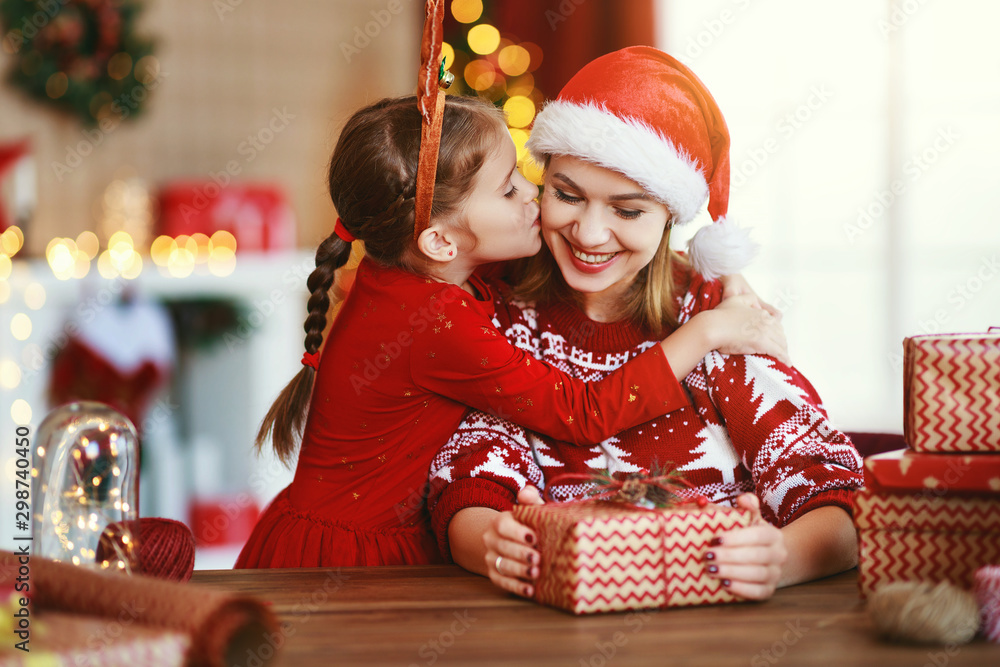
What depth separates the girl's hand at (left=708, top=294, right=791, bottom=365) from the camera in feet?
4.34

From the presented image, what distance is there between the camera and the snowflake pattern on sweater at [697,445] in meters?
1.24

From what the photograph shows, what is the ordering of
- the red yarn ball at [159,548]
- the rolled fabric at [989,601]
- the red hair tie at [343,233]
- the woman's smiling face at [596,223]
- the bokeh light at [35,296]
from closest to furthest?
the rolled fabric at [989,601], the red yarn ball at [159,548], the woman's smiling face at [596,223], the red hair tie at [343,233], the bokeh light at [35,296]

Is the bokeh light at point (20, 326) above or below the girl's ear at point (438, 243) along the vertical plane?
below

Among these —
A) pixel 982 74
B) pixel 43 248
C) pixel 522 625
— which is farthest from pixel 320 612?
pixel 43 248

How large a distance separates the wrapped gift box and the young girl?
0.40 meters

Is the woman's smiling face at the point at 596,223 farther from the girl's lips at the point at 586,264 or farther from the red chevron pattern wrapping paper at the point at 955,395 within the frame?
the red chevron pattern wrapping paper at the point at 955,395

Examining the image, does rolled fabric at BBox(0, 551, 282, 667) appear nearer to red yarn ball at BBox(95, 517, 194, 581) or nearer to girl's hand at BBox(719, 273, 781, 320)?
red yarn ball at BBox(95, 517, 194, 581)

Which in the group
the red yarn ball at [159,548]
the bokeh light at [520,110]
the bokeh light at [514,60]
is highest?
the bokeh light at [514,60]

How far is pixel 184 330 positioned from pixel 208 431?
40 cm

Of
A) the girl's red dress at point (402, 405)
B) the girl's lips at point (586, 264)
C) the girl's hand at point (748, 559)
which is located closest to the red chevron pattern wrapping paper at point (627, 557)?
the girl's hand at point (748, 559)

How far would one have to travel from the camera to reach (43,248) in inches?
143

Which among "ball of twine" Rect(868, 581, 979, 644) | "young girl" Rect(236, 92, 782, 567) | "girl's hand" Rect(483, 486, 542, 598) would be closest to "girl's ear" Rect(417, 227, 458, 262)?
"young girl" Rect(236, 92, 782, 567)

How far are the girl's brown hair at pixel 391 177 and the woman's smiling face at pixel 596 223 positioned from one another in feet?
0.53

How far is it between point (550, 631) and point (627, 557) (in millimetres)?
112
